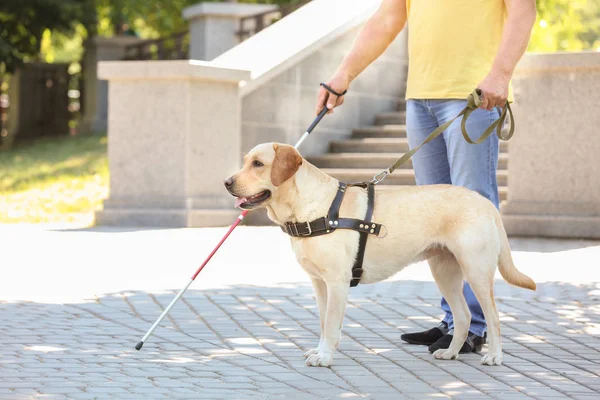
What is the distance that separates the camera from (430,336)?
637cm

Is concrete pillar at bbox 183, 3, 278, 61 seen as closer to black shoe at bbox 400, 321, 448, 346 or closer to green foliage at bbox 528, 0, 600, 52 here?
green foliage at bbox 528, 0, 600, 52

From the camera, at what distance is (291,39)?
14.3 meters

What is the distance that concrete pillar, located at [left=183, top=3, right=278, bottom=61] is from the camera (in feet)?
71.1

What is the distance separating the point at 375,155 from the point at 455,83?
7.72 metres

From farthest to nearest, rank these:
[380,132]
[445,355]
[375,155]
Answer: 1. [380,132]
2. [375,155]
3. [445,355]

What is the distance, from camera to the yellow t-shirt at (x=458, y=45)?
611cm

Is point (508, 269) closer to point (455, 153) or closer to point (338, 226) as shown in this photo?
point (455, 153)

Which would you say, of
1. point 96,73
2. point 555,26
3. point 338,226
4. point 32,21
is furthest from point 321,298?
point 96,73

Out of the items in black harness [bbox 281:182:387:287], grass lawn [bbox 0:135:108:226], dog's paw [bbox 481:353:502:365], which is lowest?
grass lawn [bbox 0:135:108:226]

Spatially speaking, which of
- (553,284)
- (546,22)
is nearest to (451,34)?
(553,284)

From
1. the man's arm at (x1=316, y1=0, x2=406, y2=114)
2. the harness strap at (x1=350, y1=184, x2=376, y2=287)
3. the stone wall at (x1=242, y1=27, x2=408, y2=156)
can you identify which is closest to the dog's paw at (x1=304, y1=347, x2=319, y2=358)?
the harness strap at (x1=350, y1=184, x2=376, y2=287)

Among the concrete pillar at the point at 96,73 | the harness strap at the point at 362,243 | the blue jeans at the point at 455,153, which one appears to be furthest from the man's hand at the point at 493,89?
the concrete pillar at the point at 96,73

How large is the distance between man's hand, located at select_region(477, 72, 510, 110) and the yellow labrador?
483 mm

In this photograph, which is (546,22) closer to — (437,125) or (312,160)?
(312,160)
